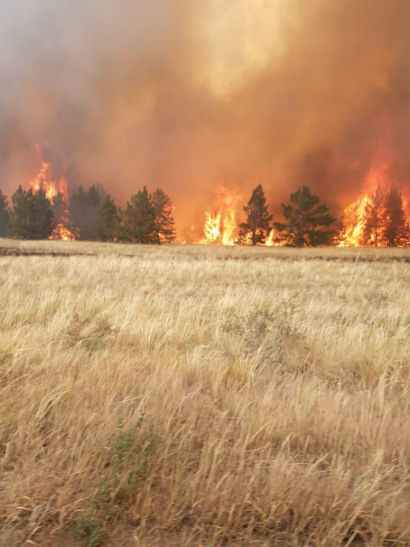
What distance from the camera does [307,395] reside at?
305 centimetres

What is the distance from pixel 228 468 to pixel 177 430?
0.46m

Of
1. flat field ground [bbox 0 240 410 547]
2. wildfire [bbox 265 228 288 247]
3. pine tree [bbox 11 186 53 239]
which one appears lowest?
flat field ground [bbox 0 240 410 547]

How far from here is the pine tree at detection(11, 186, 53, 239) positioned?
2618 inches

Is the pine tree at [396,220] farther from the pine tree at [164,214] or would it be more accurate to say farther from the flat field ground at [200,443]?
the flat field ground at [200,443]

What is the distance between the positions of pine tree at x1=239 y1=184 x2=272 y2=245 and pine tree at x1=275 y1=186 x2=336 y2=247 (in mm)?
3797

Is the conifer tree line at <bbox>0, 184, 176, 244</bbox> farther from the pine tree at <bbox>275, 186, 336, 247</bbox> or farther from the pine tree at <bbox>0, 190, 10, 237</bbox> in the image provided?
Answer: the pine tree at <bbox>275, 186, 336, 247</bbox>

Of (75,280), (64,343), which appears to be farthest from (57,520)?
(75,280)

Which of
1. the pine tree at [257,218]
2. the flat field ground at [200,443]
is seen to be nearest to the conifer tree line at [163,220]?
the pine tree at [257,218]

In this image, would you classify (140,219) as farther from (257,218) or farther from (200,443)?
(200,443)

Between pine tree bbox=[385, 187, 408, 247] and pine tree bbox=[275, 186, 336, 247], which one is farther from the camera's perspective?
pine tree bbox=[385, 187, 408, 247]

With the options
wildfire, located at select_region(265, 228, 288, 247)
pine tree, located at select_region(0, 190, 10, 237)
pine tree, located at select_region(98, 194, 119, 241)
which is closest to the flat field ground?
wildfire, located at select_region(265, 228, 288, 247)

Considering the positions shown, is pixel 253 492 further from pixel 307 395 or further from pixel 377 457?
pixel 307 395

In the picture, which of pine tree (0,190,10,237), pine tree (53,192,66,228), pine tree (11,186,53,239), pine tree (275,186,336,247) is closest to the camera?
pine tree (275,186,336,247)

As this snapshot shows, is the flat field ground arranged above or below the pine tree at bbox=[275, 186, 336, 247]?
below
